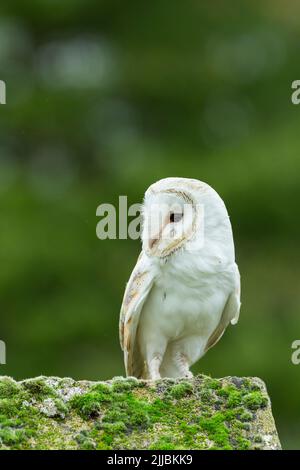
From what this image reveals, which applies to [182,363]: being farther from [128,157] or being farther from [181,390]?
[128,157]

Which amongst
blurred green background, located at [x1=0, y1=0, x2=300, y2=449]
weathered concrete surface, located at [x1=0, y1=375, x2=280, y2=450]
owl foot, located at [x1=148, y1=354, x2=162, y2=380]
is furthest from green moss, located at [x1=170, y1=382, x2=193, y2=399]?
blurred green background, located at [x1=0, y1=0, x2=300, y2=449]

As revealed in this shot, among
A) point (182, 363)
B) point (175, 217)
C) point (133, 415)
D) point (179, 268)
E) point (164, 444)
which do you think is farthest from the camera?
point (182, 363)

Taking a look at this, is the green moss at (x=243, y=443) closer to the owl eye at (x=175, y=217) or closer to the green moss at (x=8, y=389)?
the green moss at (x=8, y=389)

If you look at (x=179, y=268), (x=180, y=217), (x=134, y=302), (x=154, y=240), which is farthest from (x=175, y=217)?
(x=134, y=302)

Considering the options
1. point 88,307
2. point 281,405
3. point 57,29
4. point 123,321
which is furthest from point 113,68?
point 123,321

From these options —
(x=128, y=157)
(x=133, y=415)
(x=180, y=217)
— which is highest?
(x=128, y=157)

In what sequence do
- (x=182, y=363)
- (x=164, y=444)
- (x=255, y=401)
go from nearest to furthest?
(x=164, y=444), (x=255, y=401), (x=182, y=363)

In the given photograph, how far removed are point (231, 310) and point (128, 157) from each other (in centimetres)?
1216

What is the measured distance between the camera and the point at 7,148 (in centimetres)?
2125

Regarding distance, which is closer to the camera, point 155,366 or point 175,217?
point 175,217

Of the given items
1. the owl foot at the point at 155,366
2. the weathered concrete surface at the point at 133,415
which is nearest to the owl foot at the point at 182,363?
the owl foot at the point at 155,366

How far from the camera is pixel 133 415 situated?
610cm

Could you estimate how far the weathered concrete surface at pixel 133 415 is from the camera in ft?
19.5
